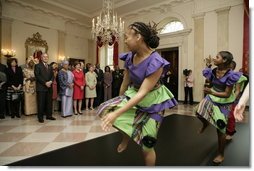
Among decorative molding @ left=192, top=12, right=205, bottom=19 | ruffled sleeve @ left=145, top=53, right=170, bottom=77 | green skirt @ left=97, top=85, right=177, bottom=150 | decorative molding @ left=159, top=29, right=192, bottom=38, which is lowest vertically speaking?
green skirt @ left=97, top=85, right=177, bottom=150

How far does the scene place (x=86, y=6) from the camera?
8.80m

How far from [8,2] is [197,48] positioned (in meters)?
7.60

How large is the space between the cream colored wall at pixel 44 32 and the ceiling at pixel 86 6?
13.0 inches

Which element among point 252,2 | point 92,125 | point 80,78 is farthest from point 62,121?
point 252,2

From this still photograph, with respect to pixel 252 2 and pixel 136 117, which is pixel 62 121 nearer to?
pixel 136 117

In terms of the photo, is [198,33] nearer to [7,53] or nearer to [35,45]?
[35,45]

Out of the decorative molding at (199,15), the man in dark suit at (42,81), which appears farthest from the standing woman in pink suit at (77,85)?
the decorative molding at (199,15)

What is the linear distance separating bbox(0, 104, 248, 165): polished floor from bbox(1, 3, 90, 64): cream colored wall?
16.8 ft

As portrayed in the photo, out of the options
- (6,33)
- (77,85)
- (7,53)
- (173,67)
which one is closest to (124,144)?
(77,85)

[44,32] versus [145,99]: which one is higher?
[44,32]

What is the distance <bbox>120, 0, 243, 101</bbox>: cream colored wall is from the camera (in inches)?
259

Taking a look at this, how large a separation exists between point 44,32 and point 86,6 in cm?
231

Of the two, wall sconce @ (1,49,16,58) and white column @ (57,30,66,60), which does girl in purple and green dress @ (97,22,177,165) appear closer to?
wall sconce @ (1,49,16,58)

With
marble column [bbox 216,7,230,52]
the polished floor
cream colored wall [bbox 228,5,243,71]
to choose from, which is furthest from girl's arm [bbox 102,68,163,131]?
marble column [bbox 216,7,230,52]
